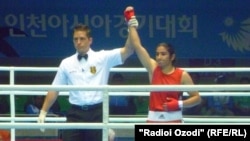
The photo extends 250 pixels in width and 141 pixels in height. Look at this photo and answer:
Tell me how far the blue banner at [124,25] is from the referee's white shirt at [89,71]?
5.86 metres

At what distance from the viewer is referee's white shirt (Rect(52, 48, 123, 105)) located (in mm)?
6605

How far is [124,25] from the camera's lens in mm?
12711

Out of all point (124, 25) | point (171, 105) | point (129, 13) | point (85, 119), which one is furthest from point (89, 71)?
point (124, 25)

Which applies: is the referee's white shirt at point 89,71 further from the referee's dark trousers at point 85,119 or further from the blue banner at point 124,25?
the blue banner at point 124,25

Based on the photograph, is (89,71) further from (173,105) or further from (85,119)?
(173,105)

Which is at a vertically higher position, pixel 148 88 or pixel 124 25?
pixel 124 25

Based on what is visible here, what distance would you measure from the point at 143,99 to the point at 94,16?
4.88 ft

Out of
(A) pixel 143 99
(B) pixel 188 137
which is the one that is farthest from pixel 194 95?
(A) pixel 143 99

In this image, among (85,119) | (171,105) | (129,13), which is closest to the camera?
(171,105)

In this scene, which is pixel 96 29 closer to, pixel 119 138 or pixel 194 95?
pixel 119 138

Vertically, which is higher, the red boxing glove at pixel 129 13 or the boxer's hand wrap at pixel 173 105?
the red boxing glove at pixel 129 13

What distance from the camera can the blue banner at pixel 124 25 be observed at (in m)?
12.6

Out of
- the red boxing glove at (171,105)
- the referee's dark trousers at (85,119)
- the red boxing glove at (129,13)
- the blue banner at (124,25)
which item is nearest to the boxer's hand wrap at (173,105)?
the red boxing glove at (171,105)

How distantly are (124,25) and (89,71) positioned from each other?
6.09 meters
